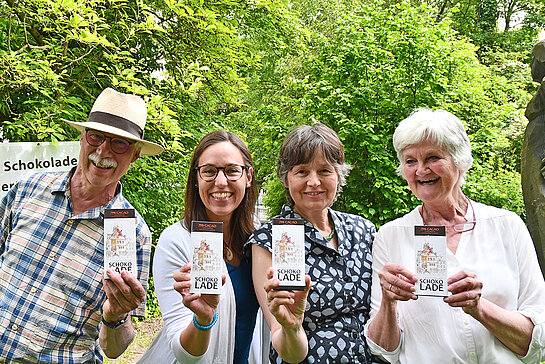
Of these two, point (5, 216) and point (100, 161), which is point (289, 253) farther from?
point (5, 216)

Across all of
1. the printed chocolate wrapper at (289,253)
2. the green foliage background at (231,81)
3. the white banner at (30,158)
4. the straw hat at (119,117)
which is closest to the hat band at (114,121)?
the straw hat at (119,117)

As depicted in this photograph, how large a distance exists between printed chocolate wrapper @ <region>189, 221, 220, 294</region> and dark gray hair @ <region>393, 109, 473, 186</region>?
3.46ft

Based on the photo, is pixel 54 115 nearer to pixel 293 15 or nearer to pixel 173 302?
pixel 173 302

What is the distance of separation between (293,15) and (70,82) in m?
5.67

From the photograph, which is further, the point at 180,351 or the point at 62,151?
the point at 62,151

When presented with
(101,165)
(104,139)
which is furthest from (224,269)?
(104,139)

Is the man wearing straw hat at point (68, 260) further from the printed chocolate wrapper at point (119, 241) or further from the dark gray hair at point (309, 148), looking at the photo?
the dark gray hair at point (309, 148)

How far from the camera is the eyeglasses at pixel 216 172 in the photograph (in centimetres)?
261

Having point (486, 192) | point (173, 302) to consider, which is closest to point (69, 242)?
point (173, 302)

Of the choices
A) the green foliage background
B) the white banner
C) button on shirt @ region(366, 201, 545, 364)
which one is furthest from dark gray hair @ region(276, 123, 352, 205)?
the white banner

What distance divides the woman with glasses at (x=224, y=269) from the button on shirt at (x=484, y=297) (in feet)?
2.33

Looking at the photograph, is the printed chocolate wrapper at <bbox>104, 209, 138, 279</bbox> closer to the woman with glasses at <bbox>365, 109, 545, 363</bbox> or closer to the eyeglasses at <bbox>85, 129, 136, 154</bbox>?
the eyeglasses at <bbox>85, 129, 136, 154</bbox>

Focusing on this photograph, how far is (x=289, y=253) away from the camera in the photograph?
2246mm

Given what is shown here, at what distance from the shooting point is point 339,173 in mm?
2693
